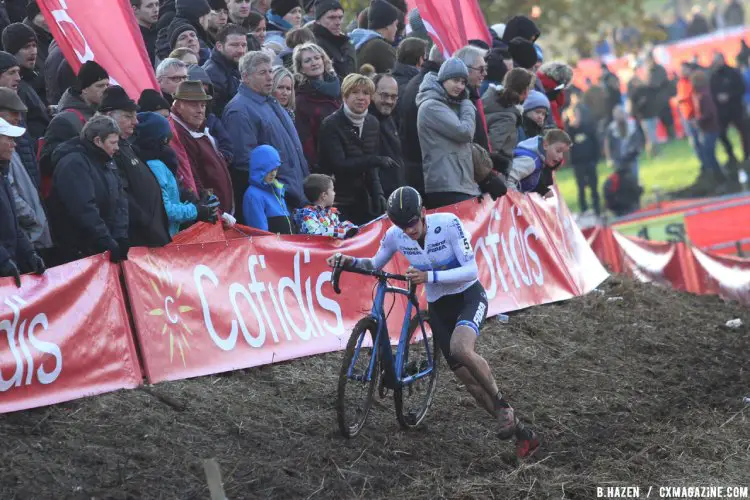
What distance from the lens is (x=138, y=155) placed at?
34.2ft

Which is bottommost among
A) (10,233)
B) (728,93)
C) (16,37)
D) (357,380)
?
(728,93)

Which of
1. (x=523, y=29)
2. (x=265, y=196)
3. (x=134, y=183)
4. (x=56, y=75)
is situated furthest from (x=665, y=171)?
(x=134, y=183)

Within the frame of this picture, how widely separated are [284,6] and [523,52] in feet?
10.1

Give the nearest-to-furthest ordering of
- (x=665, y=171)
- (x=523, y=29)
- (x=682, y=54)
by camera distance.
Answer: (x=523, y=29) → (x=665, y=171) → (x=682, y=54)

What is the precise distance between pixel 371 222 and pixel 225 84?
2.04 meters

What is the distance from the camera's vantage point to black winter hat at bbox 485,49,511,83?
1516 centimetres

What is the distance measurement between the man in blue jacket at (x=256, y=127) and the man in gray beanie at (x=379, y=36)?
2.77m

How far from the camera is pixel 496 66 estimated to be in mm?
15148

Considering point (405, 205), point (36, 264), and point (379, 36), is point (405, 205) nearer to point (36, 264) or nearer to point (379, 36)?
point (36, 264)

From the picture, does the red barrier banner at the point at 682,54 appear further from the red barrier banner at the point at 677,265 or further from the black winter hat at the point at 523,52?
the black winter hat at the point at 523,52

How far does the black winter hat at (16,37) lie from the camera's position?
1083 centimetres

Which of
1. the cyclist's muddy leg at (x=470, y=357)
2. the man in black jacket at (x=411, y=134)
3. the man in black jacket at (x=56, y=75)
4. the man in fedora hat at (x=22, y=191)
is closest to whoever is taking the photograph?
the man in fedora hat at (x=22, y=191)

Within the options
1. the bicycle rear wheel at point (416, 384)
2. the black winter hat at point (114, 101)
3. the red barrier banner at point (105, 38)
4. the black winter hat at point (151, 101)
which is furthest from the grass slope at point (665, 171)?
the black winter hat at point (114, 101)

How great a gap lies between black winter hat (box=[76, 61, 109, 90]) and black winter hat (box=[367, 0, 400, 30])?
18.3 feet
